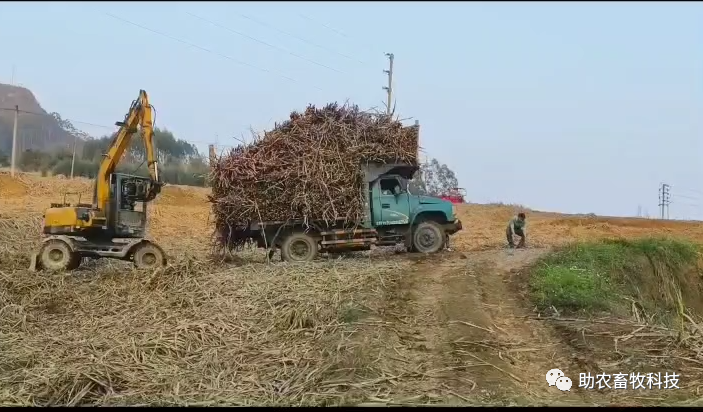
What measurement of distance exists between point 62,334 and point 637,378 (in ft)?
24.7

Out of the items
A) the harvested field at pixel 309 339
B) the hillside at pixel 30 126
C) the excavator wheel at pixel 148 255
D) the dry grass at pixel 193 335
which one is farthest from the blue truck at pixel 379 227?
the hillside at pixel 30 126

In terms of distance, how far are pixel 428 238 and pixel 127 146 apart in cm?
756

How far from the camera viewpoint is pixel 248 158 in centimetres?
1467

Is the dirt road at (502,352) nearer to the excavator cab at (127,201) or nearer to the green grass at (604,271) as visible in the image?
the green grass at (604,271)

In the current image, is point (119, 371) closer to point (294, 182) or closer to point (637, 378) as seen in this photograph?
point (637, 378)

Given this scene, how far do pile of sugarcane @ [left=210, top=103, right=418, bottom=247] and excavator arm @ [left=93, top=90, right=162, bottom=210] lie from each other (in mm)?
1456

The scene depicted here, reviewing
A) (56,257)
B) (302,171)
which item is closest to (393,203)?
(302,171)

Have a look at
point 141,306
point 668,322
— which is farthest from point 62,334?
point 668,322

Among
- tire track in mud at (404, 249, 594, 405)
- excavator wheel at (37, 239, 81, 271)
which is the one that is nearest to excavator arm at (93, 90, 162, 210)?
excavator wheel at (37, 239, 81, 271)

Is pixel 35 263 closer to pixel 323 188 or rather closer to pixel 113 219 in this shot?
pixel 113 219

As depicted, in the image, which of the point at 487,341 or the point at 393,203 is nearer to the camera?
the point at 487,341

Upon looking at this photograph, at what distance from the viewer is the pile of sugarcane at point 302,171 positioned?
14.4m

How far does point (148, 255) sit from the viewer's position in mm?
13516

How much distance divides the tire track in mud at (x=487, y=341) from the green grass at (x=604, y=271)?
1.72 feet
